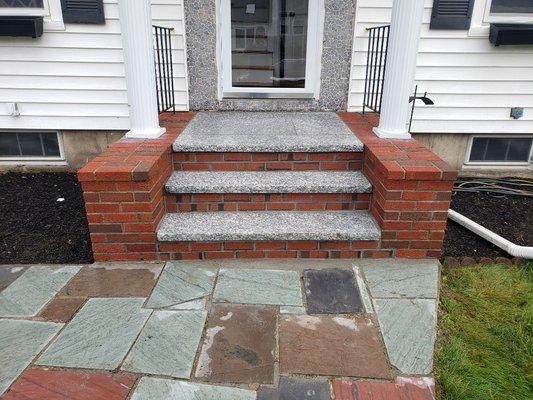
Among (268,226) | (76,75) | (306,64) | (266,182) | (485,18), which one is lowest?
(268,226)

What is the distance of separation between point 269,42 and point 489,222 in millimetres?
2730

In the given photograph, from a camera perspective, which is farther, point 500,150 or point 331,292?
point 500,150

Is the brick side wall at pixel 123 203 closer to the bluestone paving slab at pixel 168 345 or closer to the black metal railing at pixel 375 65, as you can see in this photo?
the bluestone paving slab at pixel 168 345

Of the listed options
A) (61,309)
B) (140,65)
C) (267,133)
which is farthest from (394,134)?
(61,309)

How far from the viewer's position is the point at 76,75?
4.09 metres

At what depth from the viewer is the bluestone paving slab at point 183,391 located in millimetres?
1639

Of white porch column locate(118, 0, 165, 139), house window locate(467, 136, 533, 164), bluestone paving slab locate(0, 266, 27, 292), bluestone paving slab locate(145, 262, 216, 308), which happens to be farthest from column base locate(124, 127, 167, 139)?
house window locate(467, 136, 533, 164)

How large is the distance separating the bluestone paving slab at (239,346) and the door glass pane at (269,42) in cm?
Result: 290

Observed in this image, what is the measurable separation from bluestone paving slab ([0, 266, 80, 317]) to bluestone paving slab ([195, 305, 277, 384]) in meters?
0.94

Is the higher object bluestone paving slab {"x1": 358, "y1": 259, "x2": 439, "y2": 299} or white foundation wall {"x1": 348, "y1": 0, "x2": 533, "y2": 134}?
white foundation wall {"x1": 348, "y1": 0, "x2": 533, "y2": 134}

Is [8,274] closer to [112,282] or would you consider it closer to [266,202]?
[112,282]

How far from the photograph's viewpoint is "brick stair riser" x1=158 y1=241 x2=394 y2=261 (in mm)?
2646

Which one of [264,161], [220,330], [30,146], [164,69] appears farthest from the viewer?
[30,146]

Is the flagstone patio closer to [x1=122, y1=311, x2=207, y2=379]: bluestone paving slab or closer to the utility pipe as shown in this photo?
[x1=122, y1=311, x2=207, y2=379]: bluestone paving slab
